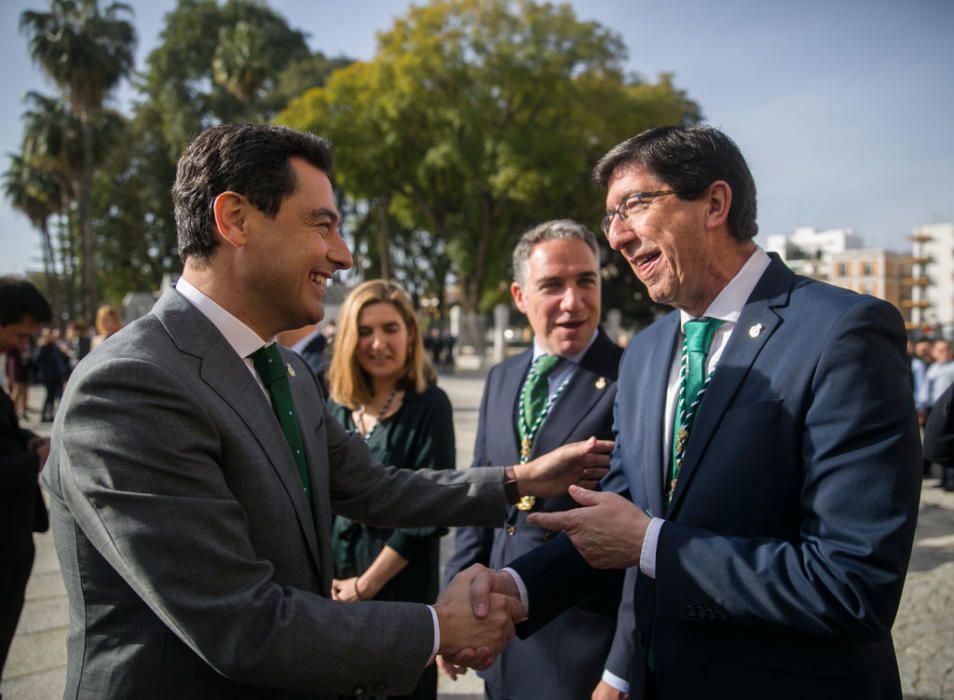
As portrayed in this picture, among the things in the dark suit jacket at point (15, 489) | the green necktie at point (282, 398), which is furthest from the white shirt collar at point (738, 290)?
the dark suit jacket at point (15, 489)

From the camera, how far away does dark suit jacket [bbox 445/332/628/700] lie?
2395mm

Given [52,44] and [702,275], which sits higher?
[52,44]

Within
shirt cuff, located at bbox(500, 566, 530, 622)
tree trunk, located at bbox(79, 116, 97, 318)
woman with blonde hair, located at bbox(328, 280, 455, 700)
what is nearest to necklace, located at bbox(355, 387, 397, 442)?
woman with blonde hair, located at bbox(328, 280, 455, 700)

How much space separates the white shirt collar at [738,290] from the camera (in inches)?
78.7

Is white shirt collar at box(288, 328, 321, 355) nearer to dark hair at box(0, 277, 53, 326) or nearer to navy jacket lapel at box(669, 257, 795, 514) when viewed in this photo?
dark hair at box(0, 277, 53, 326)

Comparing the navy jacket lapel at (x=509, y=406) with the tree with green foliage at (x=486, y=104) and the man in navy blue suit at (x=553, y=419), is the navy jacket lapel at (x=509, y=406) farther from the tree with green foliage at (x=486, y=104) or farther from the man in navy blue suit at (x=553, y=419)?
the tree with green foliage at (x=486, y=104)

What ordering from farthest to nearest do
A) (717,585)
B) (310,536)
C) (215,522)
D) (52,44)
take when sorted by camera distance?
(52,44) → (310,536) → (717,585) → (215,522)

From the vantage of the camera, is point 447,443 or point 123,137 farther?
point 123,137

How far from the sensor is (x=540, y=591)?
7.18 feet

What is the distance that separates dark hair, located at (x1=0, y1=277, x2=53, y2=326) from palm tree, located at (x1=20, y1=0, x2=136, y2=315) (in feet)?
79.5

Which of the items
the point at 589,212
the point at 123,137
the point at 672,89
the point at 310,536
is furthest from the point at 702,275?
the point at 123,137

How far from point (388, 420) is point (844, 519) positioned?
2.17 m

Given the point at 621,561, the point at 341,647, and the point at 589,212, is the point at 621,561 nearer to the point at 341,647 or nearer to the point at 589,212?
the point at 341,647

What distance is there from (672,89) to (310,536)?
28870mm
